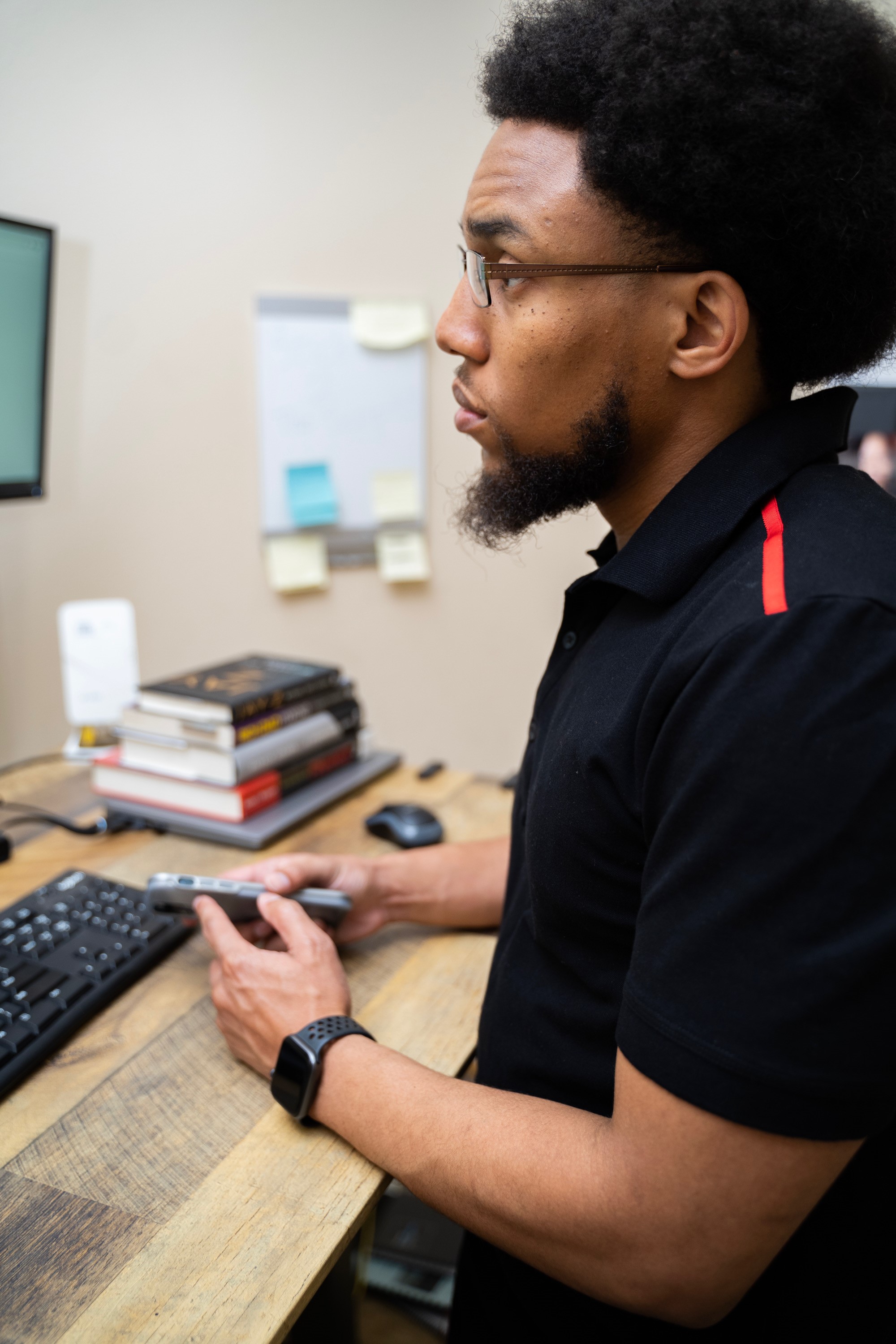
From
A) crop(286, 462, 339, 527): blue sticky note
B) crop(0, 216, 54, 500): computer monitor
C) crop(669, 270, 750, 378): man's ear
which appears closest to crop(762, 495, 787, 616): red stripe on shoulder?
crop(669, 270, 750, 378): man's ear

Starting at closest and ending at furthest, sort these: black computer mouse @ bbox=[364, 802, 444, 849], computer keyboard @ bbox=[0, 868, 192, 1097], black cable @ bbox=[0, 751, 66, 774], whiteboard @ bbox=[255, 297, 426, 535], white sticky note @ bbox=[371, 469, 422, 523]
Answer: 1. computer keyboard @ bbox=[0, 868, 192, 1097]
2. black computer mouse @ bbox=[364, 802, 444, 849]
3. black cable @ bbox=[0, 751, 66, 774]
4. whiteboard @ bbox=[255, 297, 426, 535]
5. white sticky note @ bbox=[371, 469, 422, 523]

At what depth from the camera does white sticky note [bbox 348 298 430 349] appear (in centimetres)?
185

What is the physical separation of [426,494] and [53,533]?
0.76 meters

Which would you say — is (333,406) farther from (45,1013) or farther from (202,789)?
(45,1013)

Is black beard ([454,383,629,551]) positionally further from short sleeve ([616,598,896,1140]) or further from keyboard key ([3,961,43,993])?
keyboard key ([3,961,43,993])

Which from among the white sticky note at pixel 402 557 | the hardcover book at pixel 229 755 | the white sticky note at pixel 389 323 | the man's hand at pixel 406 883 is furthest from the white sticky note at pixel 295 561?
the man's hand at pixel 406 883

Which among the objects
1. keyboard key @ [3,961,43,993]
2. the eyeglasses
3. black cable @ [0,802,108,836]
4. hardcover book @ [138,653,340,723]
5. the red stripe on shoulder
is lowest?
keyboard key @ [3,961,43,993]

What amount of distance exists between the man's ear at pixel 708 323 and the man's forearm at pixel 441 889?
1.88 ft

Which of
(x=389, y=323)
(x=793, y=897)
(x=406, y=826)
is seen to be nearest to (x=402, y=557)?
(x=389, y=323)

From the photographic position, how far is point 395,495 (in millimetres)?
1953

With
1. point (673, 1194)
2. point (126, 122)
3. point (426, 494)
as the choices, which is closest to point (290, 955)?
point (673, 1194)

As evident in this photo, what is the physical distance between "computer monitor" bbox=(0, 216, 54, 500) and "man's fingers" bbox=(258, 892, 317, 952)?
2.62 feet

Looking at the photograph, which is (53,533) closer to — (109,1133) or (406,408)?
(406,408)

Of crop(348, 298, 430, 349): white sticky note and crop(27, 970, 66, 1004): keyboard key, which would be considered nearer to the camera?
crop(27, 970, 66, 1004): keyboard key
